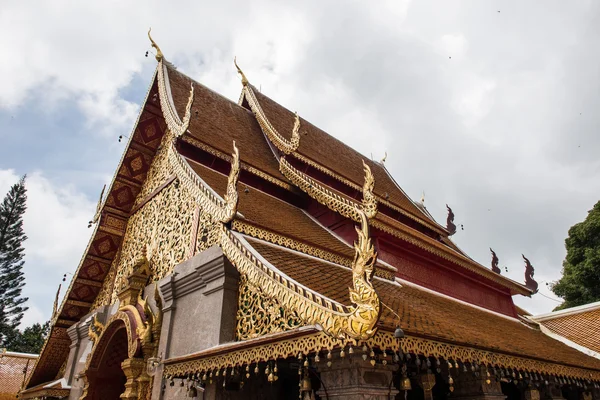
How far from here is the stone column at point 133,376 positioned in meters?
5.23

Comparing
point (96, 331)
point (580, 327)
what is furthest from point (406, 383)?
point (580, 327)

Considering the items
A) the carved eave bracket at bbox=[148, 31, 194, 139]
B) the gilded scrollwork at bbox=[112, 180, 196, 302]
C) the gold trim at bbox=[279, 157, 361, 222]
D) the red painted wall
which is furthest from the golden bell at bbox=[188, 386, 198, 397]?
the carved eave bracket at bbox=[148, 31, 194, 139]

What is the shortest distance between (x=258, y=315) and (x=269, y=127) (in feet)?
17.2

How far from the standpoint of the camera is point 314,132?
10.9 m

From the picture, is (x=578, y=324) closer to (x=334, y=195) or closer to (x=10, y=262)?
(x=334, y=195)

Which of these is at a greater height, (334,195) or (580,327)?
(334,195)

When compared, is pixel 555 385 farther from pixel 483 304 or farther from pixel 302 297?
pixel 302 297

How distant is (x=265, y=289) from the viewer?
3.79 meters

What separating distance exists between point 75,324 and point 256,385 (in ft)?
18.0

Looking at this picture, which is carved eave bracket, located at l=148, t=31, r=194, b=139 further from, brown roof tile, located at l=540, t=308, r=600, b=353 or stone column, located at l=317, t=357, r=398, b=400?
brown roof tile, located at l=540, t=308, r=600, b=353

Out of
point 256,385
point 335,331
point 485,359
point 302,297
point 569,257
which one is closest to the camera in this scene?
point 335,331

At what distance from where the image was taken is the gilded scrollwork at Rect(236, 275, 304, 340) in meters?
3.59

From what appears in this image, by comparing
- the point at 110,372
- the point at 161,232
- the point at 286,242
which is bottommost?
the point at 110,372

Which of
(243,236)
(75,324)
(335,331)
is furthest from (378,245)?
(75,324)
